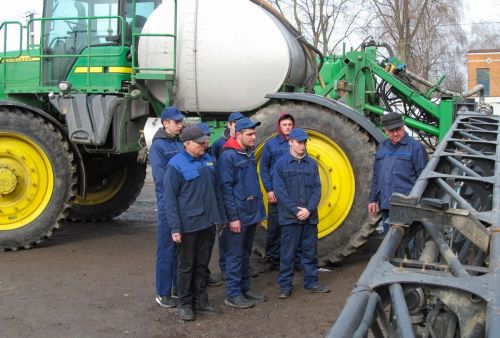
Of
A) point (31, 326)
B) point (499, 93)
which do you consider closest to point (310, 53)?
point (31, 326)

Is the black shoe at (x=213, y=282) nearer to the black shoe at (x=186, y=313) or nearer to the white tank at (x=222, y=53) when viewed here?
the black shoe at (x=186, y=313)

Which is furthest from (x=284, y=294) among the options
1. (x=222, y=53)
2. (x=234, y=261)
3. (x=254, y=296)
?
(x=222, y=53)

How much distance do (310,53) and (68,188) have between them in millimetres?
3195

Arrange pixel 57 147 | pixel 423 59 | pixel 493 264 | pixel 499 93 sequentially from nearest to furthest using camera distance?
pixel 493 264
pixel 57 147
pixel 423 59
pixel 499 93

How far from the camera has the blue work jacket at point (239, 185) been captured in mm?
5039

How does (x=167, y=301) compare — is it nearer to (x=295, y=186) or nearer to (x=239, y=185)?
(x=239, y=185)

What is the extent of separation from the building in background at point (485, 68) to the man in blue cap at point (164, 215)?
37.4 m

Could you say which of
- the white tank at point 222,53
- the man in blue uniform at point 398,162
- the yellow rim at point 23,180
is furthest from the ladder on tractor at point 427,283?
the yellow rim at point 23,180

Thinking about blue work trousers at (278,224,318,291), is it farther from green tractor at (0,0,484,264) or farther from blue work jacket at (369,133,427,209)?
blue work jacket at (369,133,427,209)

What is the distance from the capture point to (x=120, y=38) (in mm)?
6875

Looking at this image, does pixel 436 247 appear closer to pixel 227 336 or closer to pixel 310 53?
pixel 227 336

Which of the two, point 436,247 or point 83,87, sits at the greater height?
point 83,87

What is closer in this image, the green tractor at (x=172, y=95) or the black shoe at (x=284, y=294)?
the black shoe at (x=284, y=294)

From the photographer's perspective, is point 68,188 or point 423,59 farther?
point 423,59
